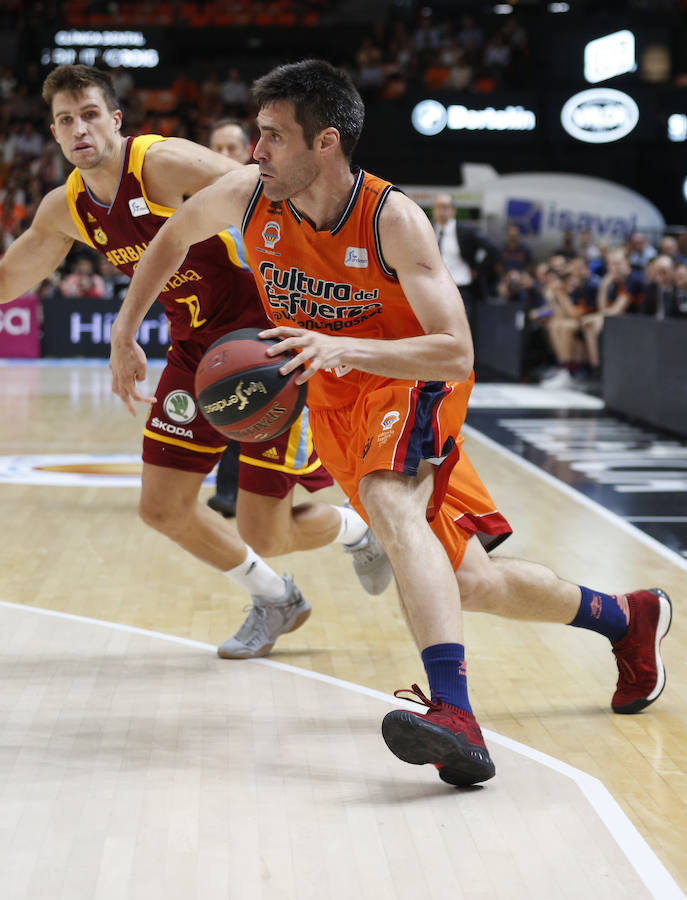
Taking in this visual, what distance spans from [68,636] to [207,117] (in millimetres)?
20251

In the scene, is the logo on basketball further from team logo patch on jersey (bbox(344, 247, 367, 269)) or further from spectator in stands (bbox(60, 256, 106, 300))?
spectator in stands (bbox(60, 256, 106, 300))

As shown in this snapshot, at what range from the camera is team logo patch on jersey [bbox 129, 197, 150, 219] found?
13.4ft

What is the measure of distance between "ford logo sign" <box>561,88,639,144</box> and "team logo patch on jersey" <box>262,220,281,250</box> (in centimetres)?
2000

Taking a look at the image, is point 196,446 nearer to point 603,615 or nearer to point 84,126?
point 84,126

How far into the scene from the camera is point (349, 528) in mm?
4598

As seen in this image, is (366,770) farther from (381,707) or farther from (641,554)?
Answer: (641,554)

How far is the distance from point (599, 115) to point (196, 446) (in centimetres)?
1971

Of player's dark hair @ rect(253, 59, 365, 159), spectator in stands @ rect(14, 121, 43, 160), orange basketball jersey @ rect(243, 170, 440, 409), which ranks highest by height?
spectator in stands @ rect(14, 121, 43, 160)

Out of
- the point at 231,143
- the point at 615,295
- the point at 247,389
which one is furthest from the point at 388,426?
the point at 615,295

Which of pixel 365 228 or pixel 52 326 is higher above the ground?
pixel 365 228

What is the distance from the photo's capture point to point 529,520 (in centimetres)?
674

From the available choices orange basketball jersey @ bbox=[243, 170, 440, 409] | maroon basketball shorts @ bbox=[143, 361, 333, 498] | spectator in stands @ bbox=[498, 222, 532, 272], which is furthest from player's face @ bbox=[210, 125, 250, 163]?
spectator in stands @ bbox=[498, 222, 532, 272]

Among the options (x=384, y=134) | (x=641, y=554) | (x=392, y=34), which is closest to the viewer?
(x=641, y=554)

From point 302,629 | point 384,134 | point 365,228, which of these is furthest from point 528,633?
point 384,134
